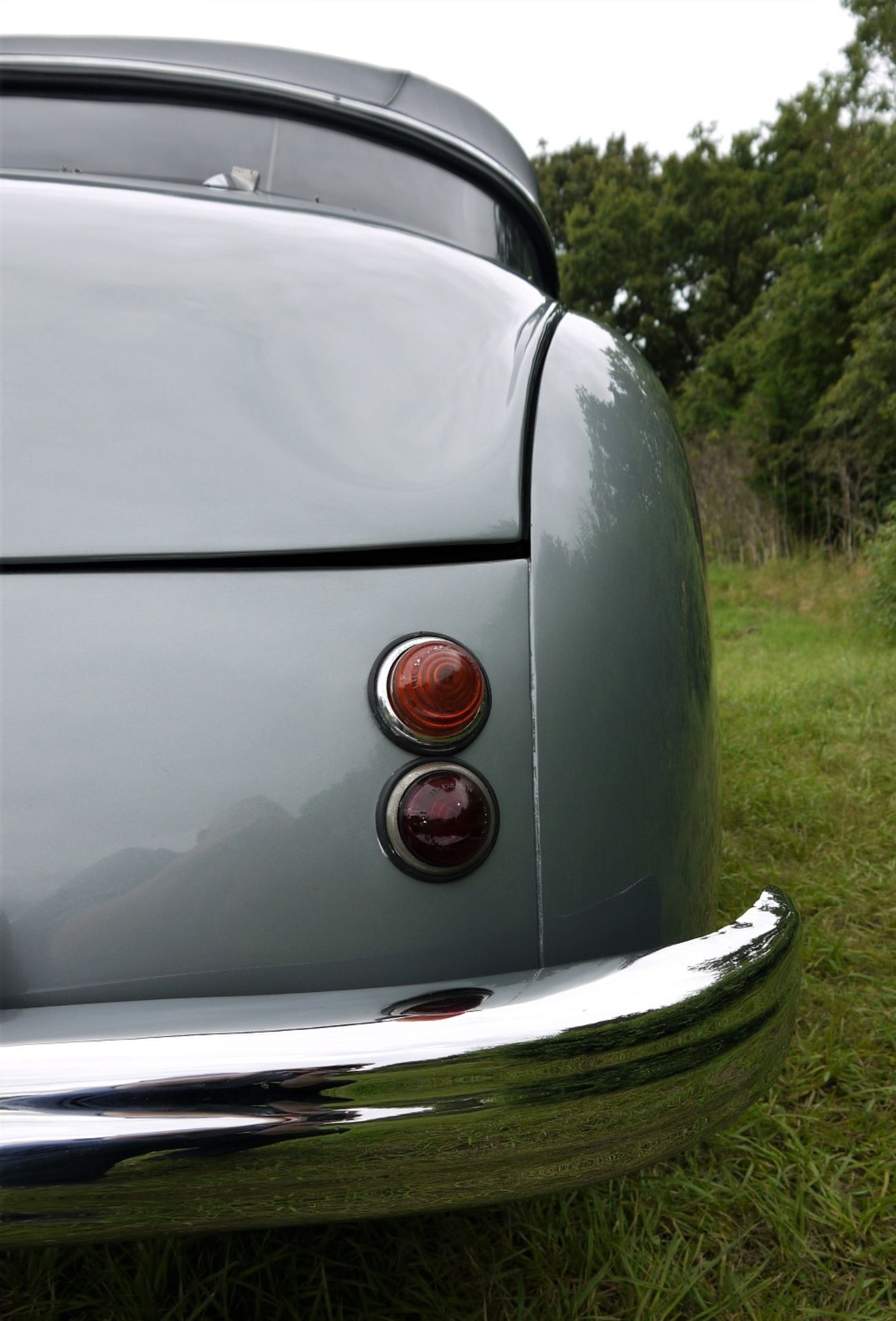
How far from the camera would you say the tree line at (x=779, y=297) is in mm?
11328

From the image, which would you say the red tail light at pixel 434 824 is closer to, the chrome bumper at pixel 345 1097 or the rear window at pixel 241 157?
the chrome bumper at pixel 345 1097

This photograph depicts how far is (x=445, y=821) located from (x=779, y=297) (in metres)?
14.6

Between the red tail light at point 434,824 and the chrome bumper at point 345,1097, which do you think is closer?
the chrome bumper at point 345,1097

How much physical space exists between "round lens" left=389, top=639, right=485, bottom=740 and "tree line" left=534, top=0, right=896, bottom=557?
8321 millimetres

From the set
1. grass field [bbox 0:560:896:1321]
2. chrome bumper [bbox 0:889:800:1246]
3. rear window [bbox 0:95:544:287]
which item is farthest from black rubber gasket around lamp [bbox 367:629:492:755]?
rear window [bbox 0:95:544:287]

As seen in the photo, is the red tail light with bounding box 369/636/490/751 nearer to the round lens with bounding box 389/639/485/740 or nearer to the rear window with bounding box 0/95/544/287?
the round lens with bounding box 389/639/485/740

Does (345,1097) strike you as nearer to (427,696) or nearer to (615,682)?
(427,696)

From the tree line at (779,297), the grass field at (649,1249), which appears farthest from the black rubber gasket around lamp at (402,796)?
the tree line at (779,297)

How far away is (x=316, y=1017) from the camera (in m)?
0.83

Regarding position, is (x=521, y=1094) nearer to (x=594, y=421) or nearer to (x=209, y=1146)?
(x=209, y=1146)

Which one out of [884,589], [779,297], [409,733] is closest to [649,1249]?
[409,733]

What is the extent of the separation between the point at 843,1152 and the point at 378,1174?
116 cm

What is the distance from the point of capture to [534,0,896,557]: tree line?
11.3m

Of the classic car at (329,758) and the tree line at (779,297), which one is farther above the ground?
the tree line at (779,297)
